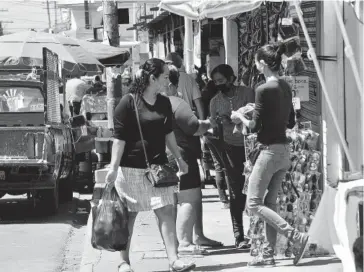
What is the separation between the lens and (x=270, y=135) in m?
7.51

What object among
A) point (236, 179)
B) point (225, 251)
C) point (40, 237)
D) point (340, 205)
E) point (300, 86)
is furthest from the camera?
point (40, 237)

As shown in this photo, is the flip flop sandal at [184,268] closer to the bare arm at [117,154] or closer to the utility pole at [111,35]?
the bare arm at [117,154]

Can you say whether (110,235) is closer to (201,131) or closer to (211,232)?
(201,131)

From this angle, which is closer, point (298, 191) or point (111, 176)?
point (111, 176)

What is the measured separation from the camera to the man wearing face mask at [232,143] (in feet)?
28.7

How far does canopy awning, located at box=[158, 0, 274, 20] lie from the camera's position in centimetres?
784

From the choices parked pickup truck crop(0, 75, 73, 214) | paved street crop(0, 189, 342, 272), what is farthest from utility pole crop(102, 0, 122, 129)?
paved street crop(0, 189, 342, 272)

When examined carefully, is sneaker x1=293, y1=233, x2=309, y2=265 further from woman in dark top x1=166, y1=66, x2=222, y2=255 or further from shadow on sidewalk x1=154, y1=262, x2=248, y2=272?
woman in dark top x1=166, y1=66, x2=222, y2=255

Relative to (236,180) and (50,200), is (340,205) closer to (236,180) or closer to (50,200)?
(236,180)

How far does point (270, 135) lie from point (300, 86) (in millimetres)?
1138

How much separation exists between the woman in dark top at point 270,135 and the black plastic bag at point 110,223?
45.1 inches

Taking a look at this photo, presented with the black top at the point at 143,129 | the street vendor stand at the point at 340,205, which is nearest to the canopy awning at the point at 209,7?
the black top at the point at 143,129

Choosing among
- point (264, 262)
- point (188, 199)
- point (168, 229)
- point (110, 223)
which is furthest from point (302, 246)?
point (110, 223)

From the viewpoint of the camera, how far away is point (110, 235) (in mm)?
7238
